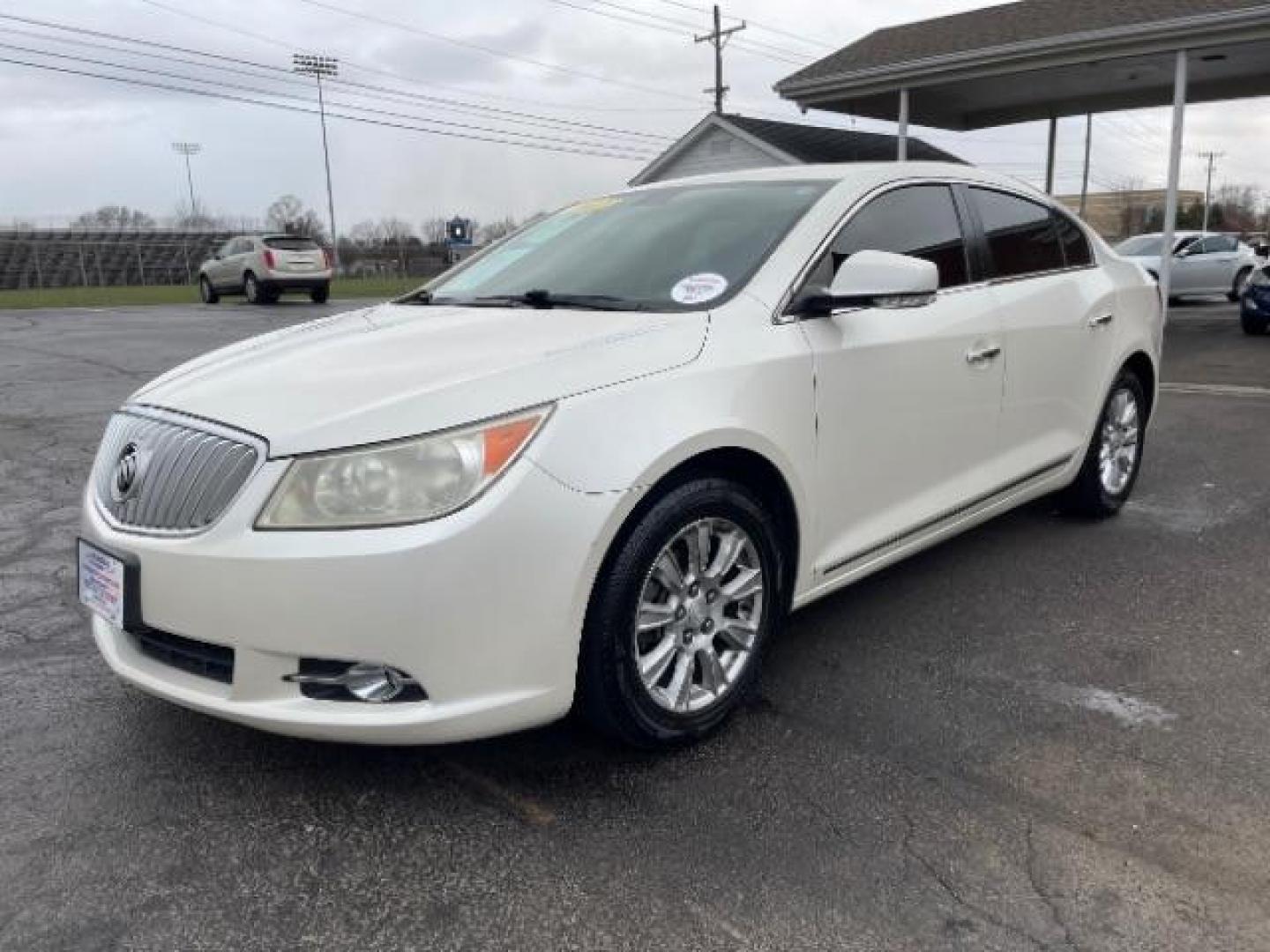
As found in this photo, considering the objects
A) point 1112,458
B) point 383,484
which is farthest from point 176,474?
point 1112,458

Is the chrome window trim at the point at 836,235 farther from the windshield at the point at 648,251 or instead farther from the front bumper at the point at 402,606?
the front bumper at the point at 402,606

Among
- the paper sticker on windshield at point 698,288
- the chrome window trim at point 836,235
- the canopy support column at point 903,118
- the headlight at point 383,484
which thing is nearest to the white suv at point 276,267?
the canopy support column at point 903,118

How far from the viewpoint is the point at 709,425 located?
2.70 meters

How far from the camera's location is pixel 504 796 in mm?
2627

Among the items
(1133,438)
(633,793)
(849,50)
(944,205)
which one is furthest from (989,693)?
(849,50)

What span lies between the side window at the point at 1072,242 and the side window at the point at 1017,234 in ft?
0.20

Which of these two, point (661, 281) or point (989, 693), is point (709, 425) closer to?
point (661, 281)

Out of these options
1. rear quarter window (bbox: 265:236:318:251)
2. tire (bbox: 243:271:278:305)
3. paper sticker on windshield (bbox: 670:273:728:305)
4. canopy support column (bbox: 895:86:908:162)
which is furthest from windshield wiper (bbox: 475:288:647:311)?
tire (bbox: 243:271:278:305)

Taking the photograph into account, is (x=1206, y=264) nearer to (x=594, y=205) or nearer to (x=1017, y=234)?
(x=1017, y=234)

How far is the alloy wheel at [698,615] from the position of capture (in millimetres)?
2717

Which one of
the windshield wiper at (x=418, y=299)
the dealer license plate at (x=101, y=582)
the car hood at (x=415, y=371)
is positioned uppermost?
the windshield wiper at (x=418, y=299)

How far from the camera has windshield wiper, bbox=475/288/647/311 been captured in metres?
3.18

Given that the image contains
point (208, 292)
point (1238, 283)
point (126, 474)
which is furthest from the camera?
point (208, 292)

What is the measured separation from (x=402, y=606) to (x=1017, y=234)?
3.17m
